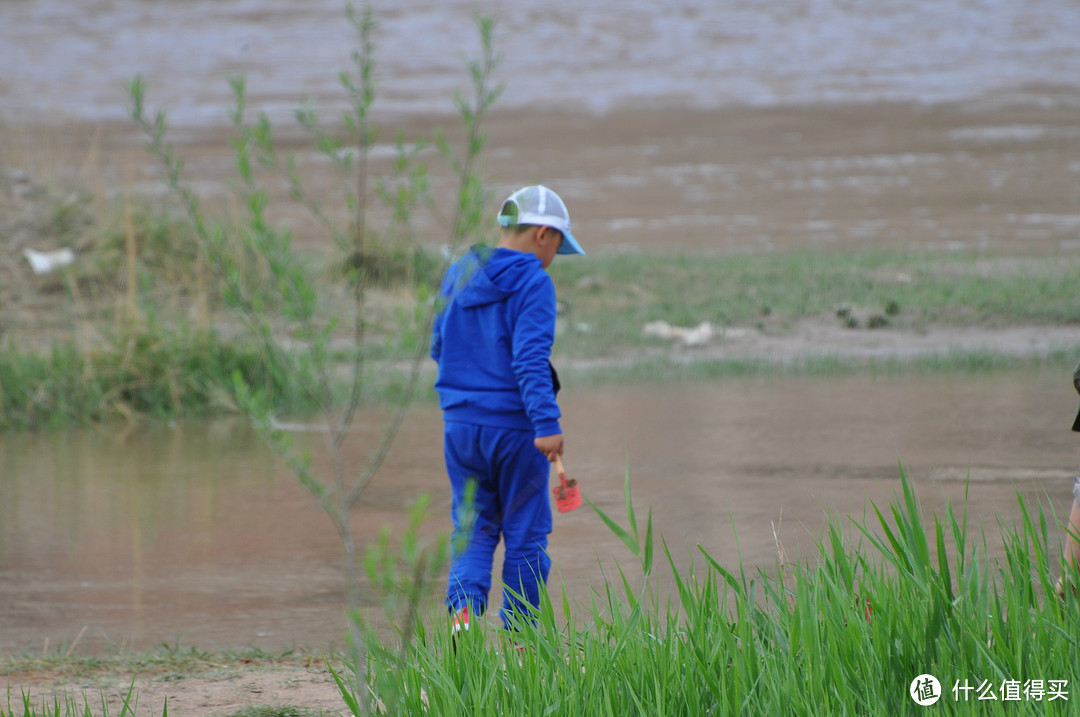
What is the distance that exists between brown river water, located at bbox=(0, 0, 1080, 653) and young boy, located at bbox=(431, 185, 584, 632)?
0.35m

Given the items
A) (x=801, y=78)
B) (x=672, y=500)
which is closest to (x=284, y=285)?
(x=672, y=500)

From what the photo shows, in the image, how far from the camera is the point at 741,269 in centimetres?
1284

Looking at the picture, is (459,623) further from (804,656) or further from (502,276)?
(502,276)

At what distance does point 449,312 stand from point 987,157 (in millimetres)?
18900

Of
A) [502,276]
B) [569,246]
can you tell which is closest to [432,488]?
[569,246]

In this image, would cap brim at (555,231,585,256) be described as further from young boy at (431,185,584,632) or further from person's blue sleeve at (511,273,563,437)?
person's blue sleeve at (511,273,563,437)

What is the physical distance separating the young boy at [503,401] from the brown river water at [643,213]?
1.14 feet

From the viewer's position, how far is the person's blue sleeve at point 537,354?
4258mm

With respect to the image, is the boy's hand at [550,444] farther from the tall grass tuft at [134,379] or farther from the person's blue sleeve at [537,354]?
the tall grass tuft at [134,379]

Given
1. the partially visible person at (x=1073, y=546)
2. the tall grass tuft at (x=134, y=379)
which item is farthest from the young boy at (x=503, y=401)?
the tall grass tuft at (x=134, y=379)

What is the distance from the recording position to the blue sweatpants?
4422mm

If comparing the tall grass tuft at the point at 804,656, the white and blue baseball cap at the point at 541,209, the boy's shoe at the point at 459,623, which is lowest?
the boy's shoe at the point at 459,623

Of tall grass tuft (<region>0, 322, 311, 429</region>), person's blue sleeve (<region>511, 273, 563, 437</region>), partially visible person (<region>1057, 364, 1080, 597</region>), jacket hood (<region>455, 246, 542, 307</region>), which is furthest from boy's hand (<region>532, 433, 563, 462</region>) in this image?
tall grass tuft (<region>0, 322, 311, 429</region>)

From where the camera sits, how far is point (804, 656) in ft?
10.6
